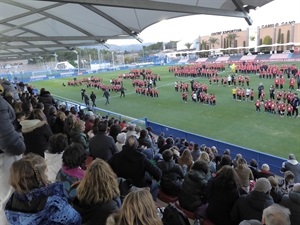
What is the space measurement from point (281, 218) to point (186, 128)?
43.6 ft

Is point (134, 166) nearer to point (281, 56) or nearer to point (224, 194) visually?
point (224, 194)

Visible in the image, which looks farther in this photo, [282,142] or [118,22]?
[282,142]

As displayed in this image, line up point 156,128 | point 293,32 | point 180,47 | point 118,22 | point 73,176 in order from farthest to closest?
point 180,47 < point 293,32 < point 156,128 < point 118,22 < point 73,176

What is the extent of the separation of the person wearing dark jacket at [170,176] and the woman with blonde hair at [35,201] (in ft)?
7.73

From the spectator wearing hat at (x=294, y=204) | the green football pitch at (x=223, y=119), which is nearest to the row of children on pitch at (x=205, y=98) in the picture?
the green football pitch at (x=223, y=119)

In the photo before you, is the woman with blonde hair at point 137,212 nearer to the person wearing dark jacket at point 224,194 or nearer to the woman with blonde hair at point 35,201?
the woman with blonde hair at point 35,201

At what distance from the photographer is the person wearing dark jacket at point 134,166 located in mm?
3850

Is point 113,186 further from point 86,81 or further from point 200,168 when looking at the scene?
point 86,81

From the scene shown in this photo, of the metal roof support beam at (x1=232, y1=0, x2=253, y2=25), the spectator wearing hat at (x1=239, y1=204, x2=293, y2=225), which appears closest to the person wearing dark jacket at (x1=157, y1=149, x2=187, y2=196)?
the spectator wearing hat at (x1=239, y1=204, x2=293, y2=225)

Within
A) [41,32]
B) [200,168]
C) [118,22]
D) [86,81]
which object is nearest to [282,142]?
[118,22]

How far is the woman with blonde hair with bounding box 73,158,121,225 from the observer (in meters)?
2.44

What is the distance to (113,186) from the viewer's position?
2.55 metres

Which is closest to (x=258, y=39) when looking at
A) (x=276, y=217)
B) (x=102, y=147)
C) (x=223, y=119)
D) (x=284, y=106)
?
(x=284, y=106)

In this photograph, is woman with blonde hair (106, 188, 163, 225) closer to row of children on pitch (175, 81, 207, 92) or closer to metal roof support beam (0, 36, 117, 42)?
metal roof support beam (0, 36, 117, 42)
